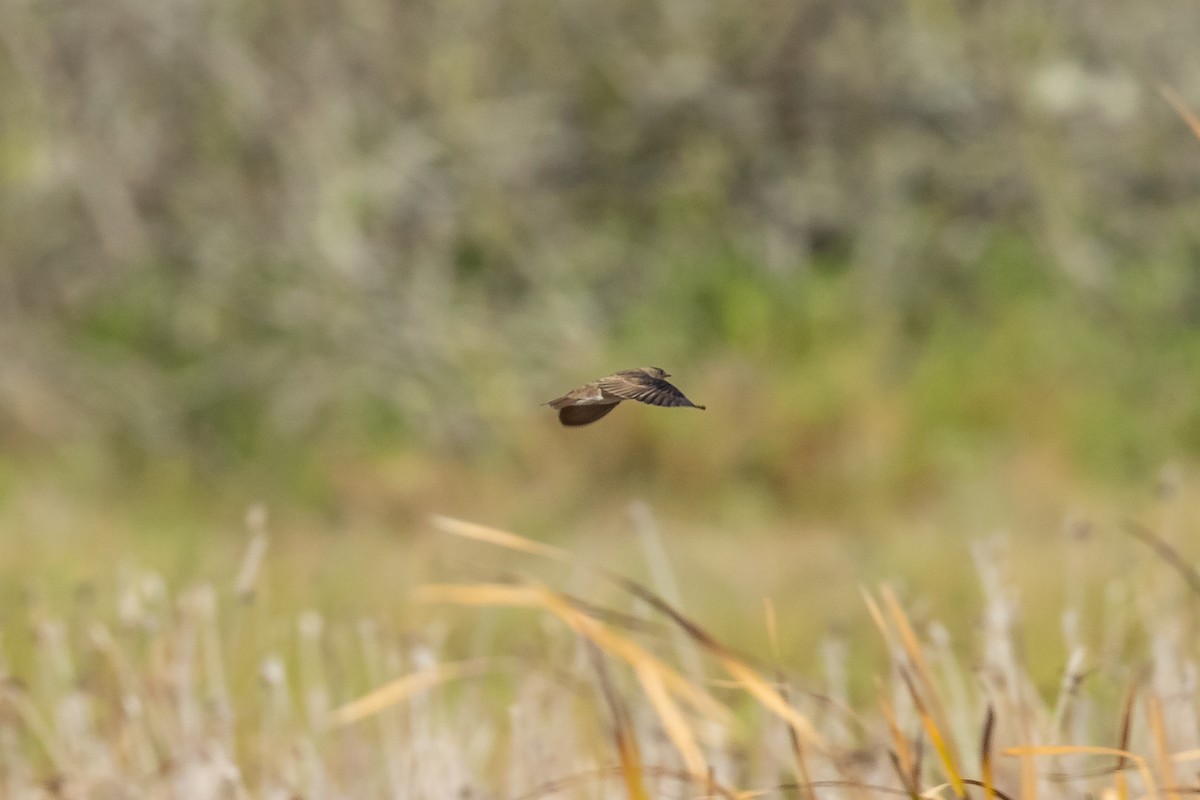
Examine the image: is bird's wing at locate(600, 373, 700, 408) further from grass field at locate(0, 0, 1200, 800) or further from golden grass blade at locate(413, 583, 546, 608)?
grass field at locate(0, 0, 1200, 800)

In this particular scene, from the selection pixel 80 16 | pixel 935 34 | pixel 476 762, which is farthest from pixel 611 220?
pixel 476 762

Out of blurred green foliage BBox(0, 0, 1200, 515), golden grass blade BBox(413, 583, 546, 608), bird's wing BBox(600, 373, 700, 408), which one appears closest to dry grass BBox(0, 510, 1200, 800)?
golden grass blade BBox(413, 583, 546, 608)

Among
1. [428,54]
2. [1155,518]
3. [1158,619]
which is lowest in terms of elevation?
[1158,619]

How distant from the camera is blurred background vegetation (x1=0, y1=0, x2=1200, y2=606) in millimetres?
4320

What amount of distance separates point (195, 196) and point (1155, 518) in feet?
9.24

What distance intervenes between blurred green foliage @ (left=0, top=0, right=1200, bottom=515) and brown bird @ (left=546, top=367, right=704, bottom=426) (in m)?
3.58

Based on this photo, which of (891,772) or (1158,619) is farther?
(1158,619)

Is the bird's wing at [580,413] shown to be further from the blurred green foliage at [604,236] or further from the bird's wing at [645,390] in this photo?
the blurred green foliage at [604,236]

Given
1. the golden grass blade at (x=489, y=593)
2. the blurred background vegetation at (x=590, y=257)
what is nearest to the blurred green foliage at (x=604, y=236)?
the blurred background vegetation at (x=590, y=257)

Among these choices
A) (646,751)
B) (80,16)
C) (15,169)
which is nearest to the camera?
(646,751)

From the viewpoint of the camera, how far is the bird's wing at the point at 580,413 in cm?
64

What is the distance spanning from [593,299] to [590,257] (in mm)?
141

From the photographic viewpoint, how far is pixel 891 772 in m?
1.73

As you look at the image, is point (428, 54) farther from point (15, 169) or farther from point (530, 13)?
point (15, 169)
